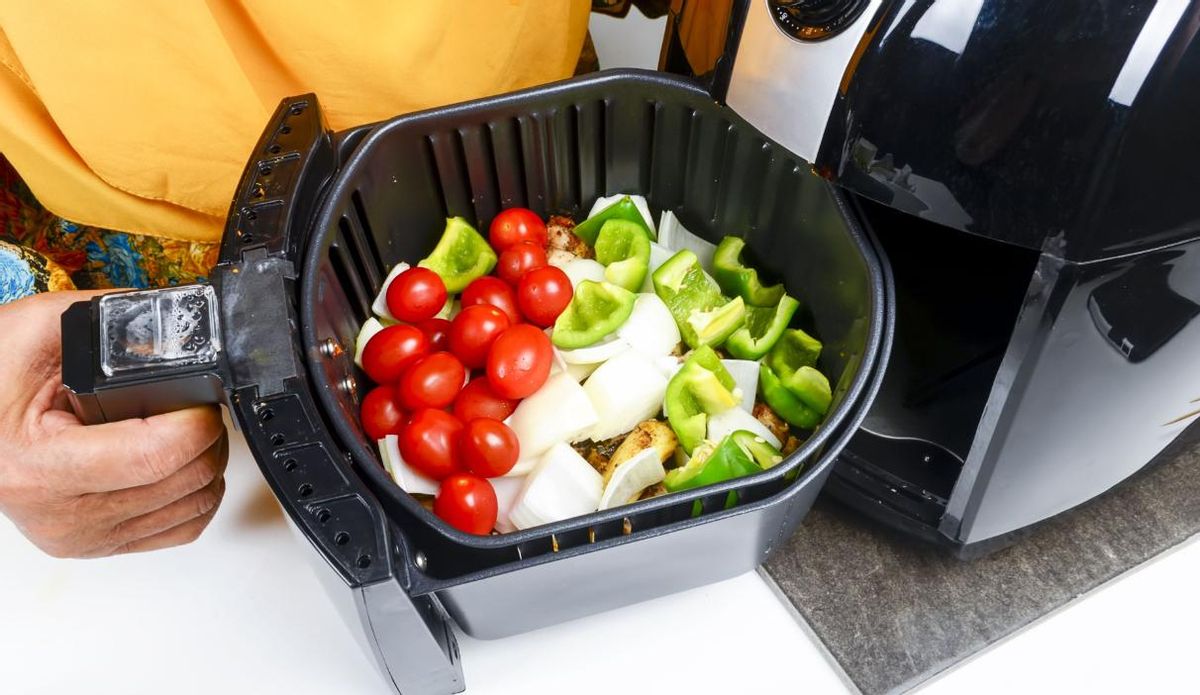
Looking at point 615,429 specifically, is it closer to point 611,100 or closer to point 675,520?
point 675,520

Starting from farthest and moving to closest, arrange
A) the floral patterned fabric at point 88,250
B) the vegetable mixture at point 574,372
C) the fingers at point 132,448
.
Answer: the floral patterned fabric at point 88,250, the vegetable mixture at point 574,372, the fingers at point 132,448

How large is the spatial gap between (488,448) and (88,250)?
1.77ft

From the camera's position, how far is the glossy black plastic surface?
1.34 ft

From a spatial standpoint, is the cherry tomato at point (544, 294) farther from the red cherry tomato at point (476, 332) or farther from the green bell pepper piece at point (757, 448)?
the green bell pepper piece at point (757, 448)

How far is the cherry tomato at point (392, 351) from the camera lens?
2.20 ft

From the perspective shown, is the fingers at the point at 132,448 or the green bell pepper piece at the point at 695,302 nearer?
the fingers at the point at 132,448

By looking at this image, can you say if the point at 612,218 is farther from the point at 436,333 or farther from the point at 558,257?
the point at 436,333

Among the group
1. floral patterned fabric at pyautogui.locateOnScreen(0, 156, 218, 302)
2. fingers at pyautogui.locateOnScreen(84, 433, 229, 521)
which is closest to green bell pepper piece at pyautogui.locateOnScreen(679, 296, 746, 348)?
fingers at pyautogui.locateOnScreen(84, 433, 229, 521)

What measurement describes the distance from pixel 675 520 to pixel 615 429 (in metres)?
0.16

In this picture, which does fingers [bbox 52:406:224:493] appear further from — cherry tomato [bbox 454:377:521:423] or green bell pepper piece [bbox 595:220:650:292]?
green bell pepper piece [bbox 595:220:650:292]

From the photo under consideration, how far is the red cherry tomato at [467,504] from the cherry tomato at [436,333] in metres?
0.15

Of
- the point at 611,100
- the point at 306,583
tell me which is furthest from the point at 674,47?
the point at 306,583

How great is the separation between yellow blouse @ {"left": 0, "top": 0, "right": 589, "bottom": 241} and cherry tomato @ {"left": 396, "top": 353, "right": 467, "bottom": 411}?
255 mm

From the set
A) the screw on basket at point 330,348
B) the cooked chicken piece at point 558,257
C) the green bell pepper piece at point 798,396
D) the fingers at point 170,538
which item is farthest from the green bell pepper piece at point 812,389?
the fingers at point 170,538
